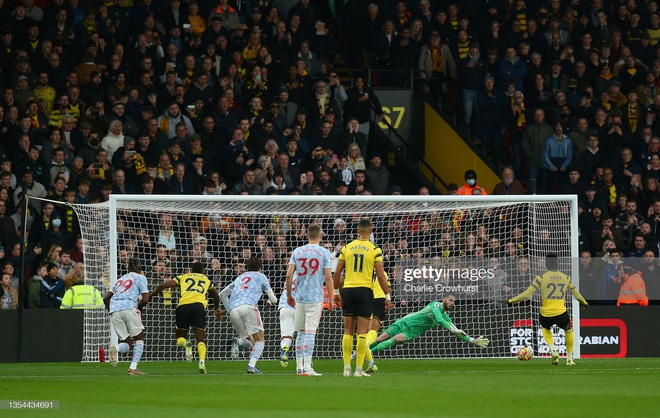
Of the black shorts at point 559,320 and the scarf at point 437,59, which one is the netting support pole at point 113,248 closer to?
the black shorts at point 559,320

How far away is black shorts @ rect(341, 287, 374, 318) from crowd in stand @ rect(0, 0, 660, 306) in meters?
7.69

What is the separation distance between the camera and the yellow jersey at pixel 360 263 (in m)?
16.3

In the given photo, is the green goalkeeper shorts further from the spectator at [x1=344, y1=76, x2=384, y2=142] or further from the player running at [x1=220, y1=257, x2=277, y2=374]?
the spectator at [x1=344, y1=76, x2=384, y2=142]

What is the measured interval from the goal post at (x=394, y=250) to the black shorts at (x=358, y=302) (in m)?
5.94

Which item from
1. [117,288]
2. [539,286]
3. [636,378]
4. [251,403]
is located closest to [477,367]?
[539,286]

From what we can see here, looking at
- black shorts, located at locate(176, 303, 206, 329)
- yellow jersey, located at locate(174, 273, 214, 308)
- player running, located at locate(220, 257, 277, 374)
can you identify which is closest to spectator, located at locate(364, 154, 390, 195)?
player running, located at locate(220, 257, 277, 374)

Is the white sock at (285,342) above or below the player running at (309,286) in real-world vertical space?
below

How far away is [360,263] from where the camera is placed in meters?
16.3

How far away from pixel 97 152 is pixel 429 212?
6.13m

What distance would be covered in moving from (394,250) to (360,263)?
729 centimetres

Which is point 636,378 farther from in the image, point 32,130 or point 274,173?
point 32,130

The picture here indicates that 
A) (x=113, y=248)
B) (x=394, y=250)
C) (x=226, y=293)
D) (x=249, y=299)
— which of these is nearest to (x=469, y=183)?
(x=394, y=250)

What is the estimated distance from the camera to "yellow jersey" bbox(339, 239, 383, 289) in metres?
16.3

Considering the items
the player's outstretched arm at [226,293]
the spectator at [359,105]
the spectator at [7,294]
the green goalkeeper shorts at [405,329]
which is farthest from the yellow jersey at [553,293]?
the spectator at [7,294]
